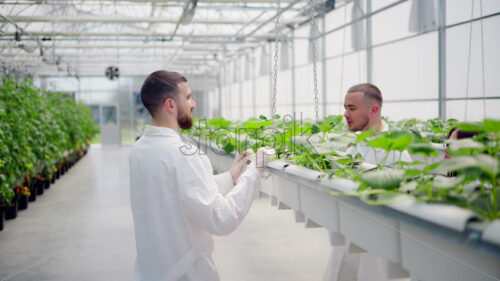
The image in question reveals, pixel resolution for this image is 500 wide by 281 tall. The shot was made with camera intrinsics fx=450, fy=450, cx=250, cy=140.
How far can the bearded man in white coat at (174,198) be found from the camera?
1.74 metres

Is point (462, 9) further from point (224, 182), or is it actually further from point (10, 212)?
point (10, 212)

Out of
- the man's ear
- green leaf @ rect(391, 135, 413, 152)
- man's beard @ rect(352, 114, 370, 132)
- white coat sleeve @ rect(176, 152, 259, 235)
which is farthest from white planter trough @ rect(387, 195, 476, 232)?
man's beard @ rect(352, 114, 370, 132)

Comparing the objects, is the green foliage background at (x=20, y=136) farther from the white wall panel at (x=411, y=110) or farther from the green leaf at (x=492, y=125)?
the white wall panel at (x=411, y=110)

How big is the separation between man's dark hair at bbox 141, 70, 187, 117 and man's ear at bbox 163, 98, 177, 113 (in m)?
0.01

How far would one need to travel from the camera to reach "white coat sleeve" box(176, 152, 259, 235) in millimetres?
1710

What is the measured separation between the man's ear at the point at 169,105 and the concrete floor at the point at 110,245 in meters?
2.32

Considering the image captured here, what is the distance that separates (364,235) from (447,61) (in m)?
6.20

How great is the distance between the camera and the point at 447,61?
265 inches

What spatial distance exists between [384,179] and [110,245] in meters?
4.35

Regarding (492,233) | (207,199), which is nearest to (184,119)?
(207,199)

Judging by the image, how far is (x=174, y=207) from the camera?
1834 mm

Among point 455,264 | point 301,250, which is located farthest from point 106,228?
point 455,264

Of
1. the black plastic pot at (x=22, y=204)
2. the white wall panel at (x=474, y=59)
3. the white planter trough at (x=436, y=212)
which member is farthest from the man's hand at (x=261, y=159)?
the black plastic pot at (x=22, y=204)

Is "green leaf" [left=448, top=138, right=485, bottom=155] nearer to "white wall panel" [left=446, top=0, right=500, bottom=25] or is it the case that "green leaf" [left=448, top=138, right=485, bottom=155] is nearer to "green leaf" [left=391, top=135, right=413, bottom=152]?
"green leaf" [left=391, top=135, right=413, bottom=152]
